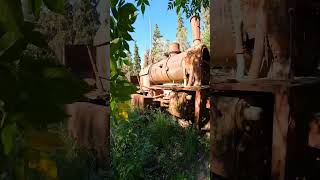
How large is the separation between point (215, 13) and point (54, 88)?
40.1 inches

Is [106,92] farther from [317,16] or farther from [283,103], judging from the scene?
[317,16]

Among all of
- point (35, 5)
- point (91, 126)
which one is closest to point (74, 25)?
point (91, 126)

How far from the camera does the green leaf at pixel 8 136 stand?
0.40 m

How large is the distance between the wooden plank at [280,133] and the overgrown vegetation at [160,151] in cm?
370

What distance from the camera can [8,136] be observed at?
406 millimetres

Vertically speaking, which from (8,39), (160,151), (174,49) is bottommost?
(160,151)

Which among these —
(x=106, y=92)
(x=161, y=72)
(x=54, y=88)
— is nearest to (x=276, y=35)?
(x=106, y=92)

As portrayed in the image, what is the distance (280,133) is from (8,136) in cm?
94

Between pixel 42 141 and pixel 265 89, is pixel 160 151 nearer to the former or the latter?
pixel 265 89

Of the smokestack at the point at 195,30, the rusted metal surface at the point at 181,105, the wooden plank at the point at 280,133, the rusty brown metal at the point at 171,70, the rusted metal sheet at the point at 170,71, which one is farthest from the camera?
the rusted metal sheet at the point at 170,71

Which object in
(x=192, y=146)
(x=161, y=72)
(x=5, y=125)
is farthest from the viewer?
(x=161, y=72)

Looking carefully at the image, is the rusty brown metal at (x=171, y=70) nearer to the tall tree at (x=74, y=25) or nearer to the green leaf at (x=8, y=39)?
the tall tree at (x=74, y=25)

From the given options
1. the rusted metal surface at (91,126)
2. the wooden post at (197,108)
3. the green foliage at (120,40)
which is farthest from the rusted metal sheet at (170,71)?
the rusted metal surface at (91,126)

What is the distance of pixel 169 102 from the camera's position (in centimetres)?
914
